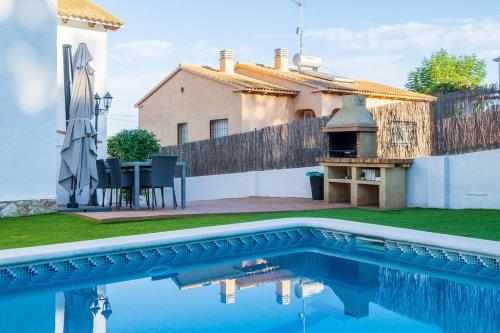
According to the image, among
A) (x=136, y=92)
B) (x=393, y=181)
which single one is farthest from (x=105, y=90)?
(x=136, y=92)

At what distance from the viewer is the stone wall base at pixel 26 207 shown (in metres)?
10.7

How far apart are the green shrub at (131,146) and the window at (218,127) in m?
6.30

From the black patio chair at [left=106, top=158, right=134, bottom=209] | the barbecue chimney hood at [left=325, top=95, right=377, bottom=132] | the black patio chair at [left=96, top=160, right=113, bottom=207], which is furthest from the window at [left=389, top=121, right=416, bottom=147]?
the black patio chair at [left=96, top=160, right=113, bottom=207]

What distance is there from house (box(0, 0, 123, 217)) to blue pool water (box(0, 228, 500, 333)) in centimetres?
455

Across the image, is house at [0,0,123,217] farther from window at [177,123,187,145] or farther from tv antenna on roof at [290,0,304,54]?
tv antenna on roof at [290,0,304,54]

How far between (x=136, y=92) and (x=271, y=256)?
21.1 metres

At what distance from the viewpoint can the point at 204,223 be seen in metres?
9.54

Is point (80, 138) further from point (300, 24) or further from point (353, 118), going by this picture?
point (300, 24)

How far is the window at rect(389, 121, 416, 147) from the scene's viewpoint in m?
13.3

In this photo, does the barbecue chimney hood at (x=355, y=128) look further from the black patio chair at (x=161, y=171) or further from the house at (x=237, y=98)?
the house at (x=237, y=98)

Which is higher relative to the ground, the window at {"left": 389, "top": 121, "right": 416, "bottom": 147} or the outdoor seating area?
the window at {"left": 389, "top": 121, "right": 416, "bottom": 147}

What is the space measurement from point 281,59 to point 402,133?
13405 millimetres

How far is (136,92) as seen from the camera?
27.7m

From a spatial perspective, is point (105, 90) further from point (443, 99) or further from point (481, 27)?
point (481, 27)
